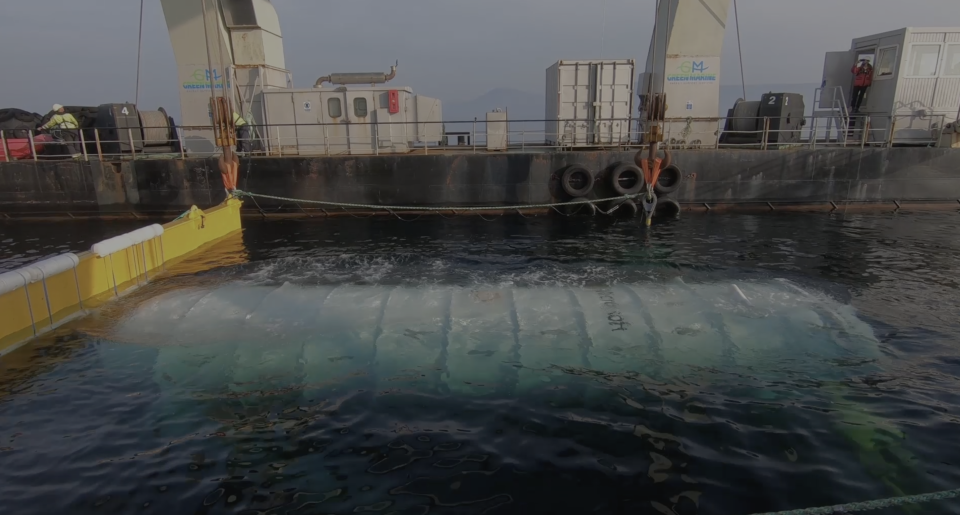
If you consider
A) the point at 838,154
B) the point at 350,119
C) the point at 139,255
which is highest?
the point at 350,119

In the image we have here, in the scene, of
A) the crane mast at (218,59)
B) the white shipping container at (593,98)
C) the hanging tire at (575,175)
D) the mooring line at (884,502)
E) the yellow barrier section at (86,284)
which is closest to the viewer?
the mooring line at (884,502)

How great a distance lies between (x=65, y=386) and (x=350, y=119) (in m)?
16.5

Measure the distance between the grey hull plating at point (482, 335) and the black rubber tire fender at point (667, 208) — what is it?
10.1 meters

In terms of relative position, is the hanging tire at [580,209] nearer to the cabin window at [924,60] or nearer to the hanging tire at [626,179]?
the hanging tire at [626,179]

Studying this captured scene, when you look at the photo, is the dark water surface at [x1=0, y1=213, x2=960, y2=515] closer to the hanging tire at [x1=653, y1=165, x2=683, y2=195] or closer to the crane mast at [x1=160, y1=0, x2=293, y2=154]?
the hanging tire at [x1=653, y1=165, x2=683, y2=195]

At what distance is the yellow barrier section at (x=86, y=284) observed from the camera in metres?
7.30

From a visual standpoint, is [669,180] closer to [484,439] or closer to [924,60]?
[924,60]

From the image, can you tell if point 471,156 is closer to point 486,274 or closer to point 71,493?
point 486,274

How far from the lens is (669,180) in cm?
1958

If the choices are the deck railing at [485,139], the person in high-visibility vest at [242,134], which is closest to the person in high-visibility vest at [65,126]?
the deck railing at [485,139]

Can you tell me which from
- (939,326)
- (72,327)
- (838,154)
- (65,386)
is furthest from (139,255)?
(838,154)

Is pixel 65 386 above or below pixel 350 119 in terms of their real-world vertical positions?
below

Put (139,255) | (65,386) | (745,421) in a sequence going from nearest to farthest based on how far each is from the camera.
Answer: (745,421) → (65,386) → (139,255)

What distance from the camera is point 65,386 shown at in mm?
6469
